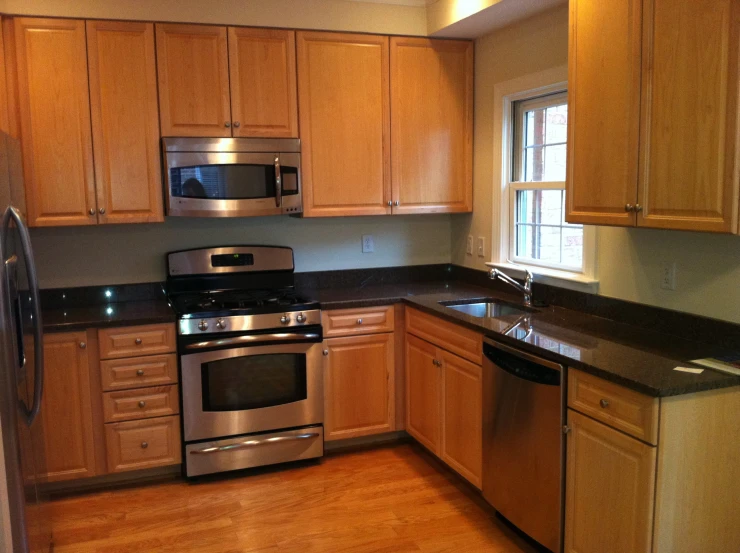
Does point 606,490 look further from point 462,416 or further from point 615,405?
point 462,416

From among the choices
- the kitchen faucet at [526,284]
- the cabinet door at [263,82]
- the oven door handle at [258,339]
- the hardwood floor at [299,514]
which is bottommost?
the hardwood floor at [299,514]

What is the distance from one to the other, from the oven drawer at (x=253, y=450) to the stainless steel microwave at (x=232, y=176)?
3.81 feet

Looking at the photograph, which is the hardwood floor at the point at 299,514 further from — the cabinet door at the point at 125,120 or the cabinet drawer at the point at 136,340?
the cabinet door at the point at 125,120

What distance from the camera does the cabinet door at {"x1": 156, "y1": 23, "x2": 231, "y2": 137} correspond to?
3410 mm

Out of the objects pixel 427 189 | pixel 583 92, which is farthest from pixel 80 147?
pixel 583 92

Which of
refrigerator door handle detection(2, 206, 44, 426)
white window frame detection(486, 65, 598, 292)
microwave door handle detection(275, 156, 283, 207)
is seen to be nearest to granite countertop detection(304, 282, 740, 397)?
white window frame detection(486, 65, 598, 292)

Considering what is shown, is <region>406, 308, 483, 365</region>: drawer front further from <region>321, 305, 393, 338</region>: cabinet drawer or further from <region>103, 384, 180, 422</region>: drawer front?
<region>103, 384, 180, 422</region>: drawer front

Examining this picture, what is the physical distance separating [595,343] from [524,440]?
46 cm

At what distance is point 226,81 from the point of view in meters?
3.51

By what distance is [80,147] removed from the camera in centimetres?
333

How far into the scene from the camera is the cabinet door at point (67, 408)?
3199 mm

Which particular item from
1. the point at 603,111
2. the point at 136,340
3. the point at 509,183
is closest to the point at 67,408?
the point at 136,340

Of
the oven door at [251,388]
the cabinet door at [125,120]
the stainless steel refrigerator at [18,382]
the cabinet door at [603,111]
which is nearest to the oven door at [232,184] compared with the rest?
the cabinet door at [125,120]

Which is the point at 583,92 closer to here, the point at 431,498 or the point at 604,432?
the point at 604,432
